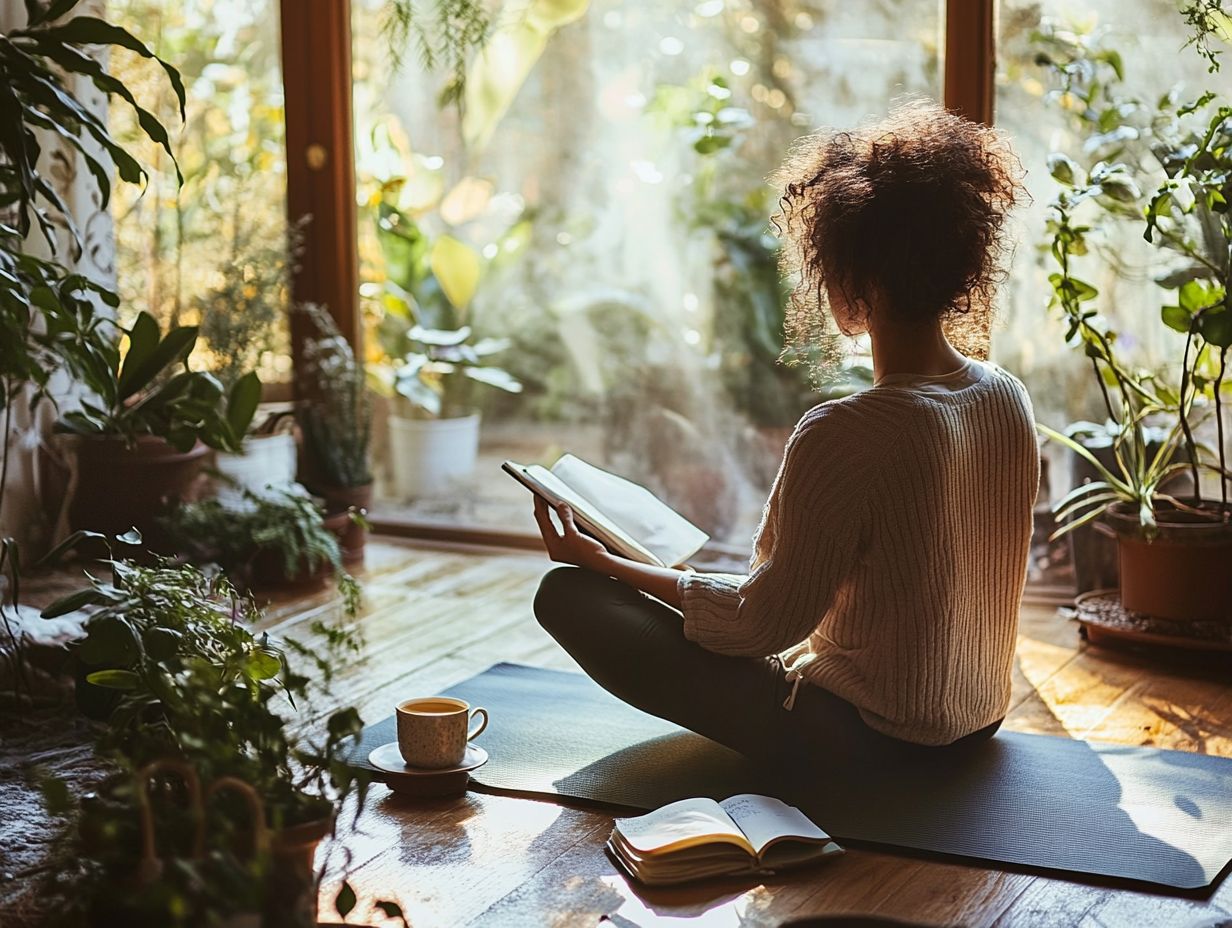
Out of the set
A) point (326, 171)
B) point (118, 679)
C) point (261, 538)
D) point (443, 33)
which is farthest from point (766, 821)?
point (326, 171)

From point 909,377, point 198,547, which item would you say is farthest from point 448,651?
point 909,377

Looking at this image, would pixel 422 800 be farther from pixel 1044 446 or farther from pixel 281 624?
pixel 1044 446


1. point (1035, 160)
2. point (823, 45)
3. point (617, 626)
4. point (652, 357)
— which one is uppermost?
point (823, 45)

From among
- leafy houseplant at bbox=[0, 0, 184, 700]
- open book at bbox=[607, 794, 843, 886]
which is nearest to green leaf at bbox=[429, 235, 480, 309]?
leafy houseplant at bbox=[0, 0, 184, 700]

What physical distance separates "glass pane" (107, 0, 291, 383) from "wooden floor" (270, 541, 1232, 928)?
137 centimetres

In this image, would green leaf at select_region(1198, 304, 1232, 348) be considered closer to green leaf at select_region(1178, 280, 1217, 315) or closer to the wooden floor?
green leaf at select_region(1178, 280, 1217, 315)

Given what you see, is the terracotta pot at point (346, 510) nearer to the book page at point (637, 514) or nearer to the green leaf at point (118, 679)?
the book page at point (637, 514)

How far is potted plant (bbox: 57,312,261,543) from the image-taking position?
2.93 m

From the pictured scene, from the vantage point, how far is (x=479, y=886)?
2006mm

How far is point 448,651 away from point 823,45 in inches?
71.8

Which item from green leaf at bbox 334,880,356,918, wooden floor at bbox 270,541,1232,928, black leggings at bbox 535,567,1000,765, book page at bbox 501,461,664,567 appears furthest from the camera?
book page at bbox 501,461,664,567

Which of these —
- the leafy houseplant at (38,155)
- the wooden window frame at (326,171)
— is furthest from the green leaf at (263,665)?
the wooden window frame at (326,171)

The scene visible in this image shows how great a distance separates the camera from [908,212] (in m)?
2.04

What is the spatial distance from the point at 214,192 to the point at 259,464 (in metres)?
0.91
